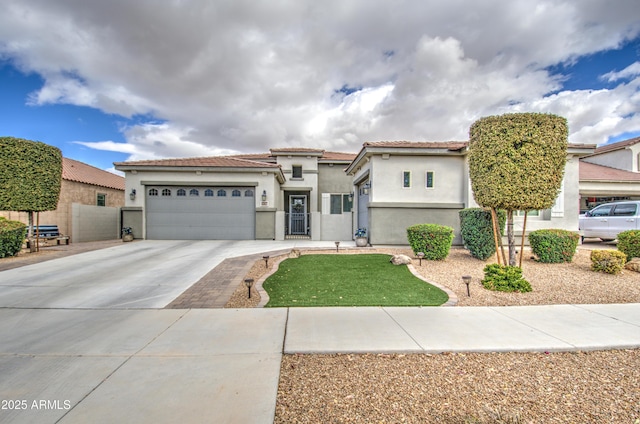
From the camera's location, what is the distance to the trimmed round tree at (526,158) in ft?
19.4

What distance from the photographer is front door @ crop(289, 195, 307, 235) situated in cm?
1816

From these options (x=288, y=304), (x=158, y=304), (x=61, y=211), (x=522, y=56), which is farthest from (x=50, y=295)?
(x=522, y=56)

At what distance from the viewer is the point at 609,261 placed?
7.05 metres

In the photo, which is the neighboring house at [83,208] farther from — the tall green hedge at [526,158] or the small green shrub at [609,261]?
the small green shrub at [609,261]

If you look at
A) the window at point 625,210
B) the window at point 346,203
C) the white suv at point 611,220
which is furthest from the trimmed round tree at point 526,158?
the window at point 346,203

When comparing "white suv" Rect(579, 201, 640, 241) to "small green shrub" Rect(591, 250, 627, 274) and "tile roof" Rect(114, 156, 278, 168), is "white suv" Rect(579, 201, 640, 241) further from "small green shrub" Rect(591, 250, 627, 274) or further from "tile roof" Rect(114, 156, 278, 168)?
"tile roof" Rect(114, 156, 278, 168)

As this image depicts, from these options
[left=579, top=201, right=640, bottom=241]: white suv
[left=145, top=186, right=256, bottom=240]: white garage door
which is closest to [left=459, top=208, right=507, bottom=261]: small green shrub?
[left=579, top=201, right=640, bottom=241]: white suv

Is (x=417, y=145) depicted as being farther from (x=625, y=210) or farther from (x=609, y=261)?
(x=625, y=210)

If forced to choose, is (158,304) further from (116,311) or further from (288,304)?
(288,304)

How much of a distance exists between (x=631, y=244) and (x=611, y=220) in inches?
239

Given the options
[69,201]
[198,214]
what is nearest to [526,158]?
[198,214]

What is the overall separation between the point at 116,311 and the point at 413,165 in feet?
37.3

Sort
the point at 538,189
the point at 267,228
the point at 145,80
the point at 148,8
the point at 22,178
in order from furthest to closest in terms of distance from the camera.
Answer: the point at 267,228
the point at 145,80
the point at 22,178
the point at 148,8
the point at 538,189

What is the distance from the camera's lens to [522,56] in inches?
412
